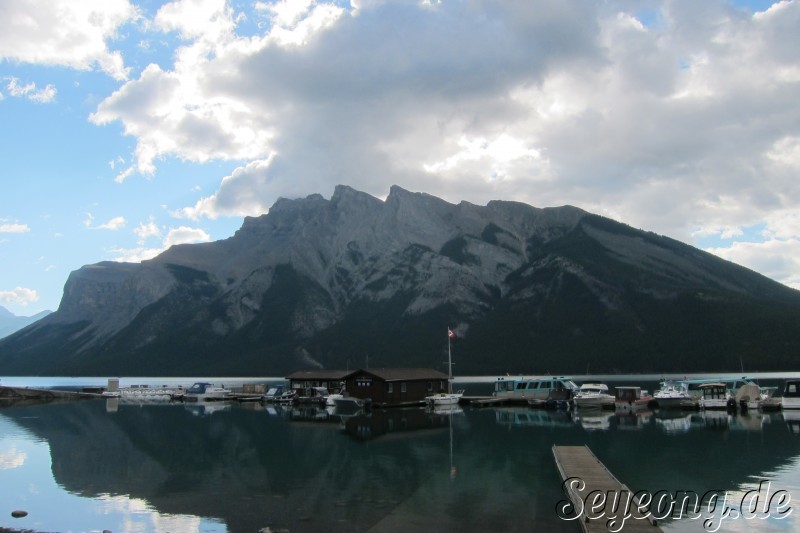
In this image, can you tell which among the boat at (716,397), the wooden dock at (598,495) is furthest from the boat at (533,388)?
the wooden dock at (598,495)

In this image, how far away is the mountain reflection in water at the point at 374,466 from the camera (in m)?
26.4

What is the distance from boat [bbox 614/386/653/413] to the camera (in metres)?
83.1

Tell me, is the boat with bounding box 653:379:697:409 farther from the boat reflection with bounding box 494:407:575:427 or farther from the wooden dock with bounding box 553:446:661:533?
the wooden dock with bounding box 553:446:661:533

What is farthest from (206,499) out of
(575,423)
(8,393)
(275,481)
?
(8,393)

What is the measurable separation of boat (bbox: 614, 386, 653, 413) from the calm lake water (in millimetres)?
13218

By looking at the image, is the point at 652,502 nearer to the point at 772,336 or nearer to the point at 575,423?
the point at 575,423

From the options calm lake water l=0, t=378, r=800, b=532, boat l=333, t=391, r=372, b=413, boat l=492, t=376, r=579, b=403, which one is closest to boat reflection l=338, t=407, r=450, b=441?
calm lake water l=0, t=378, r=800, b=532

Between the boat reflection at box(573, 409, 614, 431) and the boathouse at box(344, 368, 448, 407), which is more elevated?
the boathouse at box(344, 368, 448, 407)

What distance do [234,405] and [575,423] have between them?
61.2m

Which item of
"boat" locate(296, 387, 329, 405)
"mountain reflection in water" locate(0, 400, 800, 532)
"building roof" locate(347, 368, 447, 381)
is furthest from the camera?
"boat" locate(296, 387, 329, 405)

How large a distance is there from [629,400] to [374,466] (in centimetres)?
5638

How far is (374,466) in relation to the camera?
1531 inches

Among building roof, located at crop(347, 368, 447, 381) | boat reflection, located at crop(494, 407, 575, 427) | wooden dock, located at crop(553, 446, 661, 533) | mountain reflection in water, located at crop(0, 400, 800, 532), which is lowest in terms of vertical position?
boat reflection, located at crop(494, 407, 575, 427)

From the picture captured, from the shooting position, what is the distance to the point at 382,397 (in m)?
90.1
